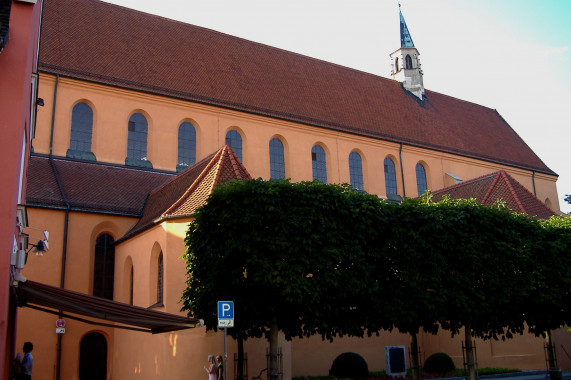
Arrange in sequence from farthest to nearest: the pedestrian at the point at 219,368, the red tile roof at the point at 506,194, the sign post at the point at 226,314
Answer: the red tile roof at the point at 506,194 < the pedestrian at the point at 219,368 < the sign post at the point at 226,314

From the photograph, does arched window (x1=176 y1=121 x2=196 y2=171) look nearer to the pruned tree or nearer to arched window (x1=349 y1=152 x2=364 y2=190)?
arched window (x1=349 y1=152 x2=364 y2=190)

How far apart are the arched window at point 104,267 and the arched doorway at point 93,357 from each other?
5.53 ft

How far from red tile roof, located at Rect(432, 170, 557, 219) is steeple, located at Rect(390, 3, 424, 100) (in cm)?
1402

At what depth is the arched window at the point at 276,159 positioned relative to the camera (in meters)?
29.0

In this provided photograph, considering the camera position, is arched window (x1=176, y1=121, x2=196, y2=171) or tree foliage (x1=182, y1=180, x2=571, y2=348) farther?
arched window (x1=176, y1=121, x2=196, y2=171)

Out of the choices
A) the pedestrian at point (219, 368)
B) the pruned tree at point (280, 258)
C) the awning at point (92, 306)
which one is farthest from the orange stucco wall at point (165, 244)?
the awning at point (92, 306)

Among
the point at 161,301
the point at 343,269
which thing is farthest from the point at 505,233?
the point at 161,301

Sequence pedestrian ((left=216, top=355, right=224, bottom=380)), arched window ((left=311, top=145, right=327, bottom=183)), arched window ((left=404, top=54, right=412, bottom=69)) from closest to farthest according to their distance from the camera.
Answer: pedestrian ((left=216, top=355, right=224, bottom=380))
arched window ((left=311, top=145, right=327, bottom=183))
arched window ((left=404, top=54, right=412, bottom=69))

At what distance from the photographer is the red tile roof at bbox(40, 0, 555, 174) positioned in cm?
2678

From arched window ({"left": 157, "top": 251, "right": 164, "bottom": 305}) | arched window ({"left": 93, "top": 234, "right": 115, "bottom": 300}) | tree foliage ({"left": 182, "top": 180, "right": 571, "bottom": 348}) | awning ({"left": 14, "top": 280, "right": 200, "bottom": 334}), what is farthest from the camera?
arched window ({"left": 93, "top": 234, "right": 115, "bottom": 300})

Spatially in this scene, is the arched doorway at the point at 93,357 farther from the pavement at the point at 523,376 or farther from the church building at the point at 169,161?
the pavement at the point at 523,376

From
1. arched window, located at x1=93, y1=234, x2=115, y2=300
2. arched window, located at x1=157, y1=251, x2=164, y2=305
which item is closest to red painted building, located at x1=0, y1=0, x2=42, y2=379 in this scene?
arched window, located at x1=157, y1=251, x2=164, y2=305

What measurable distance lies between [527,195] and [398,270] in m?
12.3

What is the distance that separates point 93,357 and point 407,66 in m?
29.5
